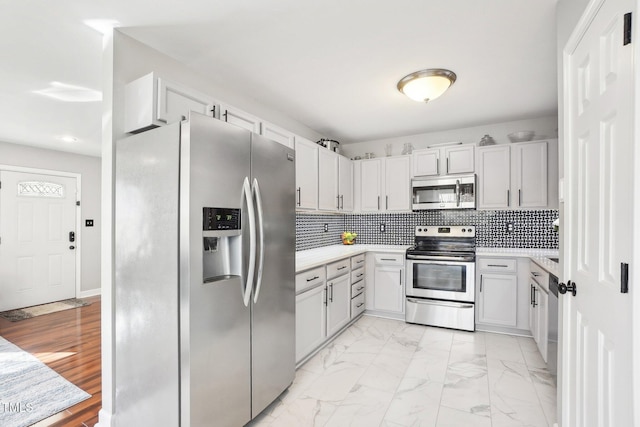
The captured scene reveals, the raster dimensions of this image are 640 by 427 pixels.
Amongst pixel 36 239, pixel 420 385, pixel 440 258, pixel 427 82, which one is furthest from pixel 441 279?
pixel 36 239

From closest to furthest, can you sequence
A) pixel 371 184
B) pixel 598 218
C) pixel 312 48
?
pixel 598 218 < pixel 312 48 < pixel 371 184

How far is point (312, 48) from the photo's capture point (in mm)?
2236

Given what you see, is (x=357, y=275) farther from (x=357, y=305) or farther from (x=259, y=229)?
(x=259, y=229)

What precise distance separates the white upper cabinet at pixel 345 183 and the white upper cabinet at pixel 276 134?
3.83ft

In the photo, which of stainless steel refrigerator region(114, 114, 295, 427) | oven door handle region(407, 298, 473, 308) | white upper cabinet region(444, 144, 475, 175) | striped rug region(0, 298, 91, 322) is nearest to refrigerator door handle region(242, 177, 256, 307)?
stainless steel refrigerator region(114, 114, 295, 427)

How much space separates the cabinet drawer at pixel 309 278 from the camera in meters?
2.60

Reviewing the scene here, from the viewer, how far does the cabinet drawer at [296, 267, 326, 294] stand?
2602 millimetres

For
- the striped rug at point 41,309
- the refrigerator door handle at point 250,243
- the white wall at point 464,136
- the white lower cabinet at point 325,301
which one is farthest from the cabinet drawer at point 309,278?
the striped rug at point 41,309

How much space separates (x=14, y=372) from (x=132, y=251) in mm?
2130

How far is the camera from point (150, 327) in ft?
5.36

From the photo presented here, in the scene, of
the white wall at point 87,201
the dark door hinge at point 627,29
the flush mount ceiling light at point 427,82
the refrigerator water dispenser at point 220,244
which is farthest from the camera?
the white wall at point 87,201

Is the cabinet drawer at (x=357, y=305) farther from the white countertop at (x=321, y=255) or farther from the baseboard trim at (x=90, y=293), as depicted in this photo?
the baseboard trim at (x=90, y=293)

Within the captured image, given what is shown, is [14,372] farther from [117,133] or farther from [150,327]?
[117,133]

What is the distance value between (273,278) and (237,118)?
135 centimetres
